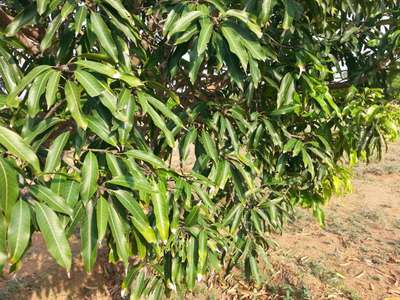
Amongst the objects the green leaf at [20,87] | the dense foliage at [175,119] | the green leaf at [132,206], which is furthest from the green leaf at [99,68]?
the green leaf at [132,206]

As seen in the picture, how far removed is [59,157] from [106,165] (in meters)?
0.16

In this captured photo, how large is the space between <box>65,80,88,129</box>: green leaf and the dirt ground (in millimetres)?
2645

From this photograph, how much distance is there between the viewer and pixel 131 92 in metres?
1.43

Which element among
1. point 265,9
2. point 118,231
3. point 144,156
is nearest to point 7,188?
point 118,231

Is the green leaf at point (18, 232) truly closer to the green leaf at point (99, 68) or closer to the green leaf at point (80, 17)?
the green leaf at point (99, 68)

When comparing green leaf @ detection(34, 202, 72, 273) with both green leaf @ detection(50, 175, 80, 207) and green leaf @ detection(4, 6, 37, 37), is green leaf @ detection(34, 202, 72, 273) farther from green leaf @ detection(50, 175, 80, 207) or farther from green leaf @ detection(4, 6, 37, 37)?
green leaf @ detection(4, 6, 37, 37)

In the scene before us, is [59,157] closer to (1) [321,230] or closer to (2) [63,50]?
(2) [63,50]

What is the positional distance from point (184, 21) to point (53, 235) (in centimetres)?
87

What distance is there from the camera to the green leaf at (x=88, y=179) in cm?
117

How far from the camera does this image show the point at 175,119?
59.6 inches

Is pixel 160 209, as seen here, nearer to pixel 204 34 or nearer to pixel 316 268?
pixel 204 34

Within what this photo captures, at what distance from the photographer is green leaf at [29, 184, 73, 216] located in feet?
3.61

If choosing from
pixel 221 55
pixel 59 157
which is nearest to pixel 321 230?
pixel 221 55

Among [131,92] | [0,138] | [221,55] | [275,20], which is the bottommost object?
[0,138]
